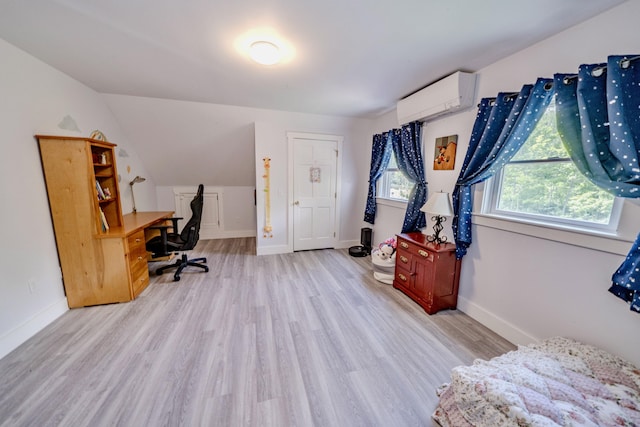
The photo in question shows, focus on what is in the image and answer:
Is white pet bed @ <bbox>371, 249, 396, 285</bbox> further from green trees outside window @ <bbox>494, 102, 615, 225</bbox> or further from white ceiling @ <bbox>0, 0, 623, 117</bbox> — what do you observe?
white ceiling @ <bbox>0, 0, 623, 117</bbox>

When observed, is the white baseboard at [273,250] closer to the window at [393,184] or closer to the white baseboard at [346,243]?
the white baseboard at [346,243]

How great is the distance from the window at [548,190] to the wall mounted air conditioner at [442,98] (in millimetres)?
654

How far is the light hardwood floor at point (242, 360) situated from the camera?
131 centimetres

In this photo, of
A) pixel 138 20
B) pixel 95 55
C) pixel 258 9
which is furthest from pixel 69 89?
pixel 258 9

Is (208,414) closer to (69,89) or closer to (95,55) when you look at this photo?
(95,55)

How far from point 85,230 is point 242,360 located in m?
1.99

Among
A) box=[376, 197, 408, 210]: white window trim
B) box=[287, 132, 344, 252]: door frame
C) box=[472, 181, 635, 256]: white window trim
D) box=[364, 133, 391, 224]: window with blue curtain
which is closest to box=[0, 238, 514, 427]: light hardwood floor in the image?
box=[472, 181, 635, 256]: white window trim

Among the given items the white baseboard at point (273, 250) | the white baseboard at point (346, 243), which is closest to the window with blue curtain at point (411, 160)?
the white baseboard at point (346, 243)

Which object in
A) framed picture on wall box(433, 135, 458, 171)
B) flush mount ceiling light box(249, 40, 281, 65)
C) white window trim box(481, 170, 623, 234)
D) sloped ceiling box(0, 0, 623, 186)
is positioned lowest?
white window trim box(481, 170, 623, 234)

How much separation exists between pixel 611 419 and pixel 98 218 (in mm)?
3756

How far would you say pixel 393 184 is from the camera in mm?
3793

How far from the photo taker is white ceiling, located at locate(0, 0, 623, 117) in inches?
55.0

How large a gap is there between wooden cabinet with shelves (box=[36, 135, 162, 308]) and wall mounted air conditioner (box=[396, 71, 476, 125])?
11.1ft

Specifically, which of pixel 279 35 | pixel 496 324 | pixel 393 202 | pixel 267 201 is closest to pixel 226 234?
pixel 267 201
